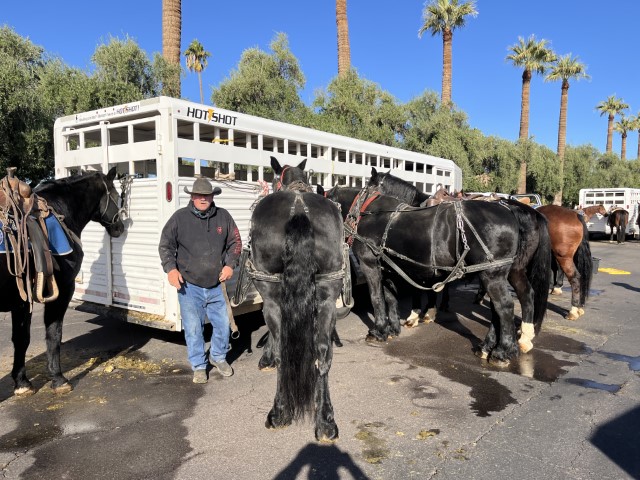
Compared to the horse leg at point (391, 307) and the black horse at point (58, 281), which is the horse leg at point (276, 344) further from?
the horse leg at point (391, 307)

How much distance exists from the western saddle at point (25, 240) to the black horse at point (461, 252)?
3499 millimetres

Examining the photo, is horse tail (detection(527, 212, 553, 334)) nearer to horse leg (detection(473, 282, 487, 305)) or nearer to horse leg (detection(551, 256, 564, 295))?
horse leg (detection(473, 282, 487, 305))

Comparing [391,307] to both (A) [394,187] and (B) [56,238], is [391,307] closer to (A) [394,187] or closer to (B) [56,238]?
(A) [394,187]

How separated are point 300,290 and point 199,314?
1641mm

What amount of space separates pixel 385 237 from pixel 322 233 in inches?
94.2

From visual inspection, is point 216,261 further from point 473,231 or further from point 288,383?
point 473,231

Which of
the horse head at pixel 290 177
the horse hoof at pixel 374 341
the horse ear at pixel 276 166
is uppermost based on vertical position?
the horse ear at pixel 276 166

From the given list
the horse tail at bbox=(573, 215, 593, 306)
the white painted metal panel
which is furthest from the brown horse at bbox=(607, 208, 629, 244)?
the white painted metal panel

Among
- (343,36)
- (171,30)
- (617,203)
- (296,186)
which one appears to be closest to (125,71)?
(171,30)

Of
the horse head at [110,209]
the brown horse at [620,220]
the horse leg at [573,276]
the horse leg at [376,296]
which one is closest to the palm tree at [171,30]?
the horse head at [110,209]

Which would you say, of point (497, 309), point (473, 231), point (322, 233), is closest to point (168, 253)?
point (322, 233)

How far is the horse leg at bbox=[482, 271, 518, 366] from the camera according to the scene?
16.7 ft

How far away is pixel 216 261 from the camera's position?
4.45 m

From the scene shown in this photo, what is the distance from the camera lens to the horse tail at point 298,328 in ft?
11.0
